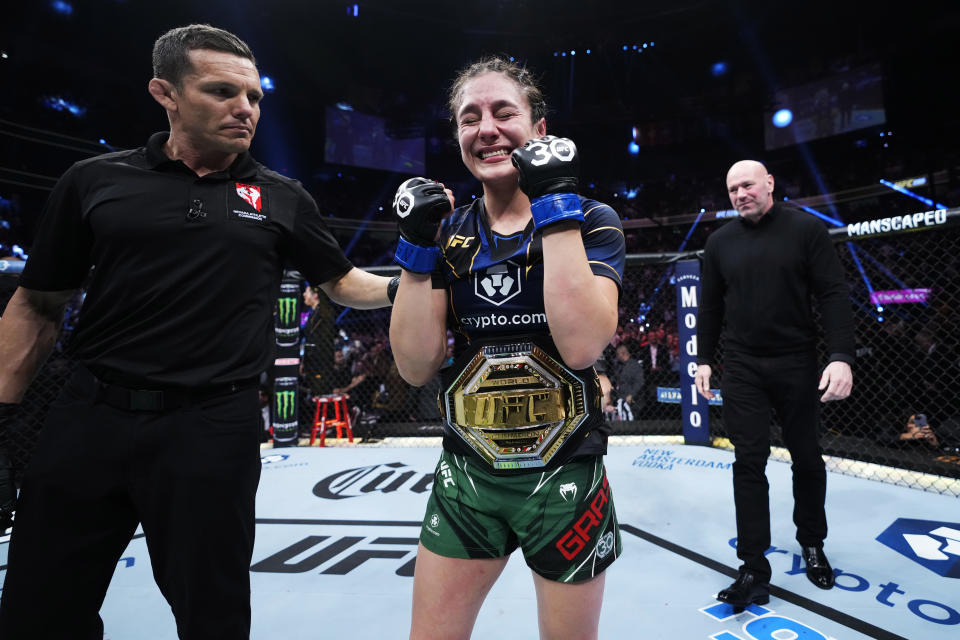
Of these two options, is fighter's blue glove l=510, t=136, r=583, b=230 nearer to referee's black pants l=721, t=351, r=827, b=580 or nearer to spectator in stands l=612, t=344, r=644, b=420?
referee's black pants l=721, t=351, r=827, b=580

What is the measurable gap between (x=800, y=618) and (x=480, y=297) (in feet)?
6.01

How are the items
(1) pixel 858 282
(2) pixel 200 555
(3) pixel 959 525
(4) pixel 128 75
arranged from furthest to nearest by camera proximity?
(4) pixel 128 75
(1) pixel 858 282
(3) pixel 959 525
(2) pixel 200 555

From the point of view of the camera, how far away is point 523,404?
1.10 m

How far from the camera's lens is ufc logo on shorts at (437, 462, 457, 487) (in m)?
1.18

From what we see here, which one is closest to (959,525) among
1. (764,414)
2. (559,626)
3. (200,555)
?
(764,414)

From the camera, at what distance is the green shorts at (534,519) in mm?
1067

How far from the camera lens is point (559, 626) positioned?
1.06m

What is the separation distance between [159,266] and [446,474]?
34.6 inches

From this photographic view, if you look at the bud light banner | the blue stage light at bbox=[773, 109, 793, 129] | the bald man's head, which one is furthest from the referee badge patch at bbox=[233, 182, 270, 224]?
the blue stage light at bbox=[773, 109, 793, 129]

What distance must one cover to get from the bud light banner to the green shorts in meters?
3.84

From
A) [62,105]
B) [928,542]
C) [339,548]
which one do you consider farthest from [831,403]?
[62,105]

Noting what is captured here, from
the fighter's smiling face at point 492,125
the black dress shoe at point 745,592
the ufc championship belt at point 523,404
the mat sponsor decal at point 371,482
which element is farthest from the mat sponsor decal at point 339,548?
the fighter's smiling face at point 492,125

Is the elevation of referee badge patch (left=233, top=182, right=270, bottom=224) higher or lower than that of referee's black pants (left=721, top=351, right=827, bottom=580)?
higher

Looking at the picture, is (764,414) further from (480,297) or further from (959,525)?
(480,297)
